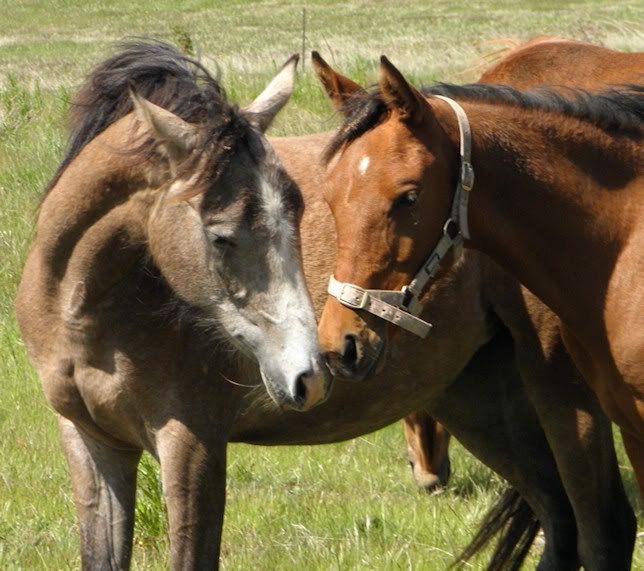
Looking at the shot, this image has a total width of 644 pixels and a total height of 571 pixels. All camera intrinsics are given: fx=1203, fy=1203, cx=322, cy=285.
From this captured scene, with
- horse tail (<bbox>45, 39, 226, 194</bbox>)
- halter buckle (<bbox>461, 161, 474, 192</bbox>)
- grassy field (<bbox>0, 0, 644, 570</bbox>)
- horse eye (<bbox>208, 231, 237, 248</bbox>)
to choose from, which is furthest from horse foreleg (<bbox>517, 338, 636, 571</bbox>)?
horse tail (<bbox>45, 39, 226, 194</bbox>)

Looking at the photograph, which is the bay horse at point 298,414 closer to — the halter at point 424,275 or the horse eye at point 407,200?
the halter at point 424,275

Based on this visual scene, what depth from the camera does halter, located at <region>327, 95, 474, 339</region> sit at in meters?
3.32

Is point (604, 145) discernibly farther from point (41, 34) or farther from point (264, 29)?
point (41, 34)

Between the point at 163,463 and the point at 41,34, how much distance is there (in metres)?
37.2

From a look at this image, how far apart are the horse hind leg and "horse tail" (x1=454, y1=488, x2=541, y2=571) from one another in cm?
137

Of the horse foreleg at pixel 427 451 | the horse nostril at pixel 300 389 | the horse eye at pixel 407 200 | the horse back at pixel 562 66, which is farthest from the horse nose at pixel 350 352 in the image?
the horse foreleg at pixel 427 451

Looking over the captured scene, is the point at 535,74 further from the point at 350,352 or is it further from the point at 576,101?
the point at 350,352

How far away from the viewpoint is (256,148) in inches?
Answer: 135

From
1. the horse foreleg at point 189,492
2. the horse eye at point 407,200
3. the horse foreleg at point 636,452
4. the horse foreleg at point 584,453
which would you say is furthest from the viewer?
the horse foreleg at point 584,453

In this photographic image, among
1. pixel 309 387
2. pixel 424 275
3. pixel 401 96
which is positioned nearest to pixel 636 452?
pixel 424 275

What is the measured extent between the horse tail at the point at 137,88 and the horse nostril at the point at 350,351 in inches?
31.8

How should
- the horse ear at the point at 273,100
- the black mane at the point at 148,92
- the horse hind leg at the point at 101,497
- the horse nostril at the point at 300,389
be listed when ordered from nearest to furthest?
the horse nostril at the point at 300,389, the black mane at the point at 148,92, the horse ear at the point at 273,100, the horse hind leg at the point at 101,497

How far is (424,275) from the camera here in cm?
343

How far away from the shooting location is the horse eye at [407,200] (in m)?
3.33
